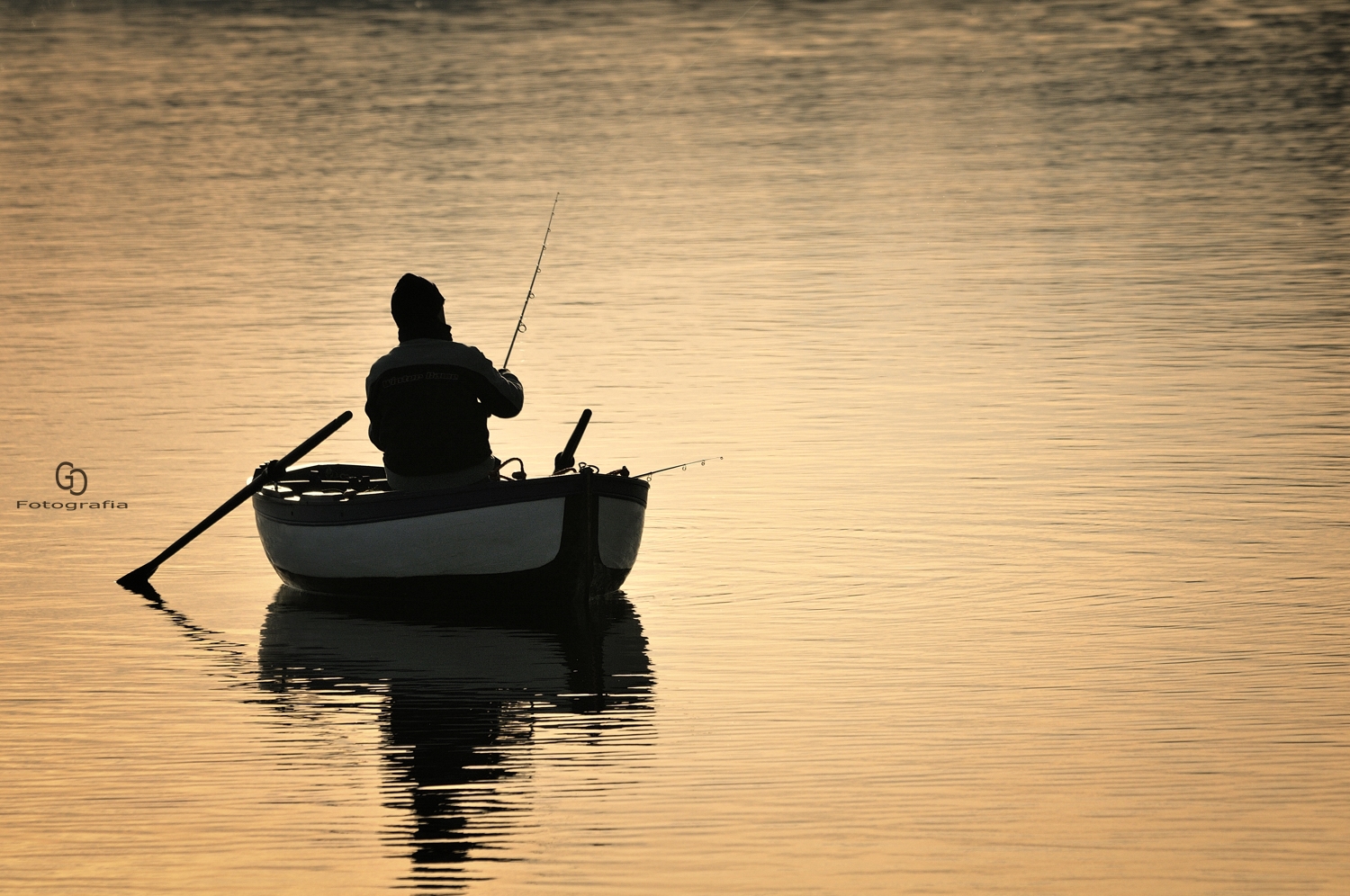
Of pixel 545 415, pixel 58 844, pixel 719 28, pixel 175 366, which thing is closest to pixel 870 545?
pixel 545 415

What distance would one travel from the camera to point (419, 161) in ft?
135

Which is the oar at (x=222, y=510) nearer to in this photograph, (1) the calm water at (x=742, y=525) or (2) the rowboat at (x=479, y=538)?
(1) the calm water at (x=742, y=525)

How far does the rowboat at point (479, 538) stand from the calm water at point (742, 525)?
0.28m

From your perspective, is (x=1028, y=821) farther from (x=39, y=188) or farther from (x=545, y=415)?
(x=39, y=188)

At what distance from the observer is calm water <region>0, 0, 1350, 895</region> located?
9.28 metres

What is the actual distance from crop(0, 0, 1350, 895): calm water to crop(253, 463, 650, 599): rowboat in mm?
280

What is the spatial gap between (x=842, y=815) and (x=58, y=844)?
9.62 ft

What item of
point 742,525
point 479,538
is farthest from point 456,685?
point 742,525

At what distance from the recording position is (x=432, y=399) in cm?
1321

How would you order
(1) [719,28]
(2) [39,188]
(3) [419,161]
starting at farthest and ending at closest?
(1) [719,28] < (3) [419,161] < (2) [39,188]

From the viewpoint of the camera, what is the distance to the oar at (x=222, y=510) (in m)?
14.2

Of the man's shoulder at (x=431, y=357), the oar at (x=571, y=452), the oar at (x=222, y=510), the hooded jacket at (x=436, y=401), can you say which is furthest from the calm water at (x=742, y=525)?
the man's shoulder at (x=431, y=357)

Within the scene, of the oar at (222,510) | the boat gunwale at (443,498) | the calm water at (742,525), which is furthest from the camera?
the oar at (222,510)

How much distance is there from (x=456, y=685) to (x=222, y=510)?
351 centimetres
